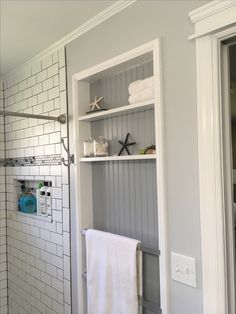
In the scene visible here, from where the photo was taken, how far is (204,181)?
46.8 inches

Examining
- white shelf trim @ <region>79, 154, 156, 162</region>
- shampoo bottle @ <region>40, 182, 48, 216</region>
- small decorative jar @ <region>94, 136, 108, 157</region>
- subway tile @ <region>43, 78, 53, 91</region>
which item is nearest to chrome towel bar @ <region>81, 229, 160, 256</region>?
white shelf trim @ <region>79, 154, 156, 162</region>

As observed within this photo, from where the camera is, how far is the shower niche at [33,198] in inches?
91.7

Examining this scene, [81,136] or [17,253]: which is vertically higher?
[81,136]

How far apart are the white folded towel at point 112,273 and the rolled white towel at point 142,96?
0.74 meters

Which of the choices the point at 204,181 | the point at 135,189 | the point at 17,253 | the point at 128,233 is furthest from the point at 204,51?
the point at 17,253

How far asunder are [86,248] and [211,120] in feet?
3.64

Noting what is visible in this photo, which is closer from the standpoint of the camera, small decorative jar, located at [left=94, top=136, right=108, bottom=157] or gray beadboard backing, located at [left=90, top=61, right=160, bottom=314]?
gray beadboard backing, located at [left=90, top=61, right=160, bottom=314]

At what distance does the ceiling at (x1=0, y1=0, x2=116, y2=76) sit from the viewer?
1.53 metres

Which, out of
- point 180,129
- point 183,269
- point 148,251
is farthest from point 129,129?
point 183,269

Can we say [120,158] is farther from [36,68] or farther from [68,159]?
[36,68]

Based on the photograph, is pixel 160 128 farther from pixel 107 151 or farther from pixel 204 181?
pixel 107 151

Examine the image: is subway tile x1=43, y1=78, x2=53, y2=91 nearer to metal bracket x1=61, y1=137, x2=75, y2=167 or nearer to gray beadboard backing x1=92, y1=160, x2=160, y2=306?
metal bracket x1=61, y1=137, x2=75, y2=167

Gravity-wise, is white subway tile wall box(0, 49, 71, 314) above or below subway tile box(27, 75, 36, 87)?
below

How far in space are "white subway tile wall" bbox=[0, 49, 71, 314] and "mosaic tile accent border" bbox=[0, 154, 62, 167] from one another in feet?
0.10
